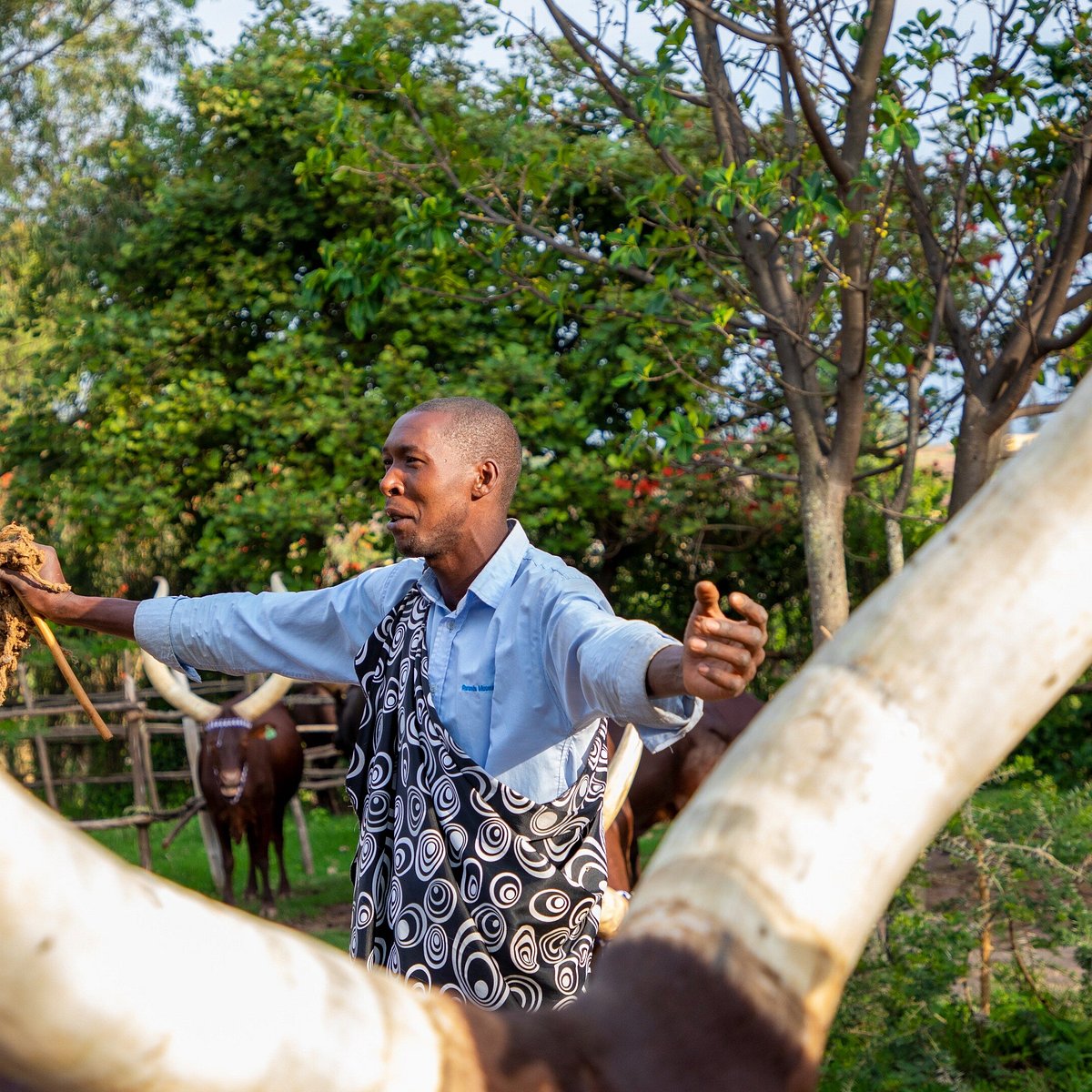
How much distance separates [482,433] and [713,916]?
7.39 feet

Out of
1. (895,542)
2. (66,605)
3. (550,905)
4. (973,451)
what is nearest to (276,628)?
(66,605)

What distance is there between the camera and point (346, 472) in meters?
8.52

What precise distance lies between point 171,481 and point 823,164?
216 inches

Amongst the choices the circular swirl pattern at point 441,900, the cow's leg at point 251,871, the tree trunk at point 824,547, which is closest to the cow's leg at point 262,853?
the cow's leg at point 251,871

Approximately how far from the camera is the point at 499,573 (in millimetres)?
2930

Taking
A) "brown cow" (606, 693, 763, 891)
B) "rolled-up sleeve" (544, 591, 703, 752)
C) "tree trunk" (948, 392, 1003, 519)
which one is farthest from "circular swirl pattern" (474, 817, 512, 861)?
"brown cow" (606, 693, 763, 891)

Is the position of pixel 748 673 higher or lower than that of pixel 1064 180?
lower

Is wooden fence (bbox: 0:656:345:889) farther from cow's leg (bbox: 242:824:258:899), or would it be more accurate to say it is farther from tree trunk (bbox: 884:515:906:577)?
tree trunk (bbox: 884:515:906:577)

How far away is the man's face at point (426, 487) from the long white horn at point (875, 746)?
193 centimetres

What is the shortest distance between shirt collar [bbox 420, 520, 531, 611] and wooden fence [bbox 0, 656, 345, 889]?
16.8 ft

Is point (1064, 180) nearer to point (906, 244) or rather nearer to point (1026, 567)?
point (906, 244)

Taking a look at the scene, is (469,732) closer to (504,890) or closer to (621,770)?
(504,890)

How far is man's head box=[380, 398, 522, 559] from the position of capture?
2.99 metres

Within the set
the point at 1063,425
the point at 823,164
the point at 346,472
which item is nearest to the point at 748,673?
the point at 1063,425
